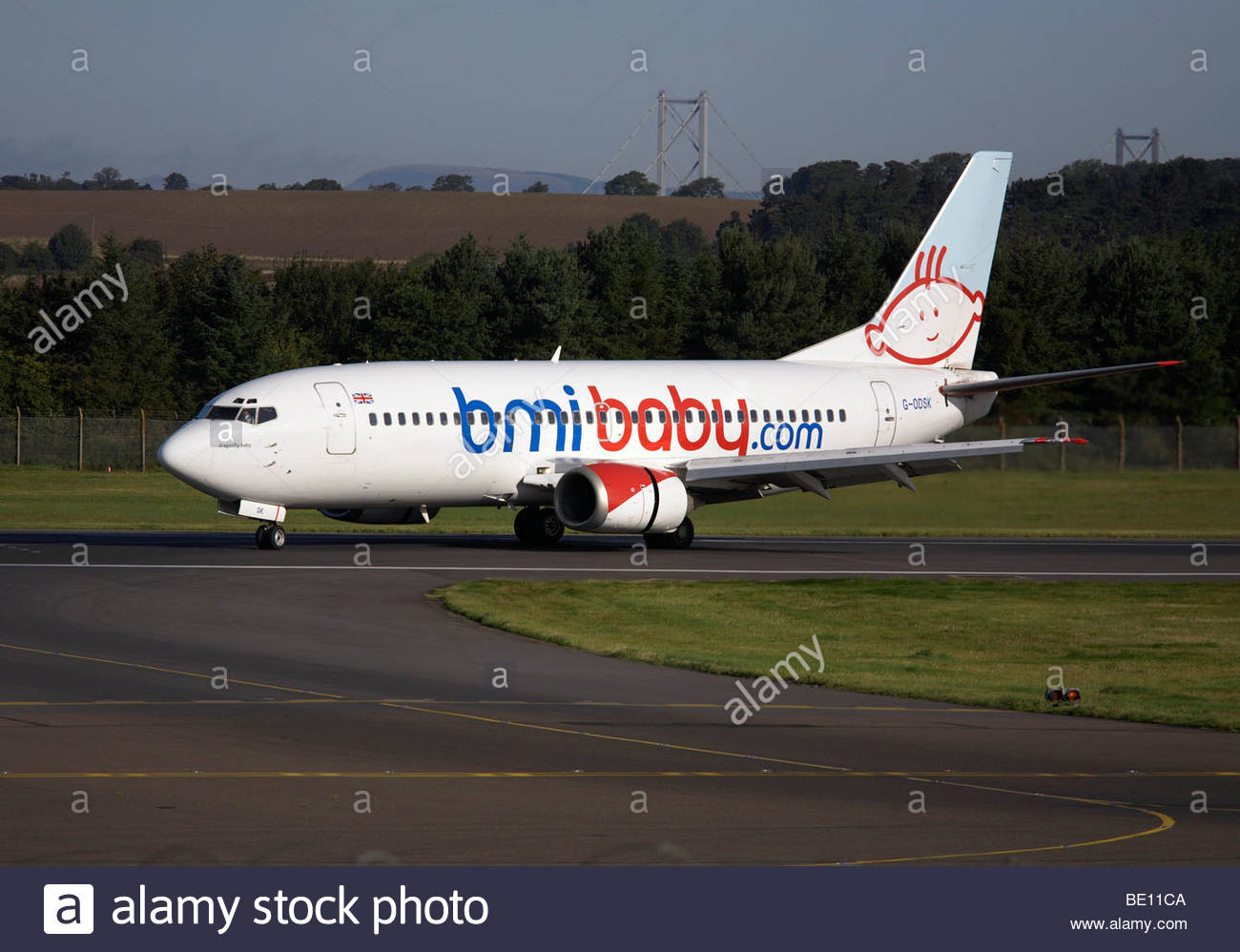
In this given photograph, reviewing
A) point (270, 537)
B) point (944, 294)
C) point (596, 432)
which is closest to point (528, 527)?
point (596, 432)

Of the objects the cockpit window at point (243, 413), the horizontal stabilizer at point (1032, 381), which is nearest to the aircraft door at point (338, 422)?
the cockpit window at point (243, 413)

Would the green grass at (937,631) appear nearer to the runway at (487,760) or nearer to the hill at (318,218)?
the runway at (487,760)

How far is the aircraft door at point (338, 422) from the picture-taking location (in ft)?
116

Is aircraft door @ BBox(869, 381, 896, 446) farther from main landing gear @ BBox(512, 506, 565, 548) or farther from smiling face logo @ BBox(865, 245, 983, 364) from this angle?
main landing gear @ BBox(512, 506, 565, 548)

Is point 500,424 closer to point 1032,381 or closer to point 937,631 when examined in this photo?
point 1032,381

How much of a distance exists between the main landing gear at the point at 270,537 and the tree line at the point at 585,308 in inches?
1487

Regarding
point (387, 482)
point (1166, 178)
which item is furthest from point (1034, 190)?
point (387, 482)

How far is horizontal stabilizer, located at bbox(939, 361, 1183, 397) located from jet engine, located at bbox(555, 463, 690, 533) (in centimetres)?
931

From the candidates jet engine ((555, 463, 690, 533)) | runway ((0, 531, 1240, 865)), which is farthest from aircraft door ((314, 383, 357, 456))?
runway ((0, 531, 1240, 865))

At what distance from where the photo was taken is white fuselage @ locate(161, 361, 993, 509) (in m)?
35.0

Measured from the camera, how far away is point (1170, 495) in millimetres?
50219

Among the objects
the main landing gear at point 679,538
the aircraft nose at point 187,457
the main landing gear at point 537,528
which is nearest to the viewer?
the aircraft nose at point 187,457

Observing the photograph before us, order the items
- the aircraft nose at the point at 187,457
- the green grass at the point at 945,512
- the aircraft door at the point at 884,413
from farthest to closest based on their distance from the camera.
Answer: the green grass at the point at 945,512
the aircraft door at the point at 884,413
the aircraft nose at the point at 187,457

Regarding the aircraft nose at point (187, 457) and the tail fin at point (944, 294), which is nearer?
the aircraft nose at point (187, 457)
